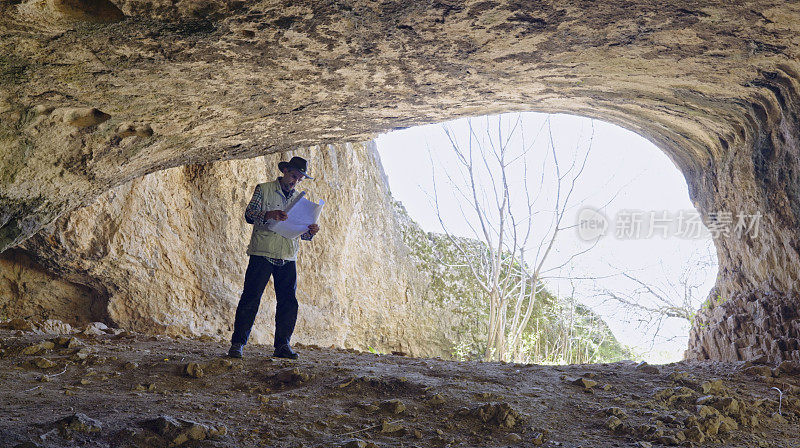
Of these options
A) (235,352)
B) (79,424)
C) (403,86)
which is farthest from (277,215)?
(79,424)

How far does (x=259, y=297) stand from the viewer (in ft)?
13.1

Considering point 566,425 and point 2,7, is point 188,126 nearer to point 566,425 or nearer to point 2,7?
point 2,7

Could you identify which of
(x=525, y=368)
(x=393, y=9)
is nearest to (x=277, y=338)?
(x=525, y=368)

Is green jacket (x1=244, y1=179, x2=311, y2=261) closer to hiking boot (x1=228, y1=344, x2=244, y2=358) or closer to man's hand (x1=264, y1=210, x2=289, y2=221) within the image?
man's hand (x1=264, y1=210, x2=289, y2=221)

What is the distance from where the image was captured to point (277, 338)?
4.11 m

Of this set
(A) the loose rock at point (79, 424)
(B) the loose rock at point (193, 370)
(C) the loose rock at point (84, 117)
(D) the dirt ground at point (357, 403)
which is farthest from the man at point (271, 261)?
(A) the loose rock at point (79, 424)

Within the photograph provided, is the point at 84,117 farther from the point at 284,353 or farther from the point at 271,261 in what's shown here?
the point at 284,353

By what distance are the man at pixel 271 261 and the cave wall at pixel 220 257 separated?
214 centimetres

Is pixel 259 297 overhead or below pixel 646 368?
overhead

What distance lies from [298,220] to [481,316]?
26.8 ft

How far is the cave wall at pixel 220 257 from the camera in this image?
534cm

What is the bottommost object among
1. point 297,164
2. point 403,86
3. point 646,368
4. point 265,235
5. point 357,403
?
point 357,403

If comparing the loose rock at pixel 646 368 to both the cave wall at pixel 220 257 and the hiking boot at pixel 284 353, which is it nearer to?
the hiking boot at pixel 284 353

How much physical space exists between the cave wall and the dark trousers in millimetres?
2153
